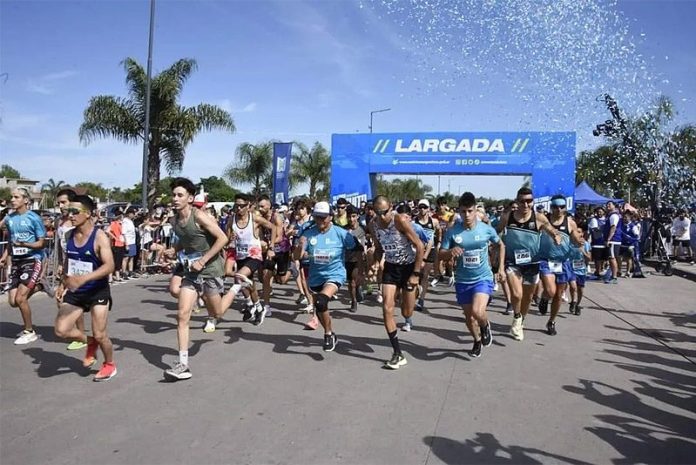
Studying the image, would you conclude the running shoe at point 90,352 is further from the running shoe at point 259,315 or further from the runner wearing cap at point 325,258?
the running shoe at point 259,315

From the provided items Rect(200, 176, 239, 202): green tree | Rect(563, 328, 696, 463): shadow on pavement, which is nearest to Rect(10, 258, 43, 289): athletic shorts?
Rect(563, 328, 696, 463): shadow on pavement

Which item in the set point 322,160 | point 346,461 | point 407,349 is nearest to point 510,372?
point 407,349

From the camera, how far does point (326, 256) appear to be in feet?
21.6

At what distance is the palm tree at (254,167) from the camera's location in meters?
37.8

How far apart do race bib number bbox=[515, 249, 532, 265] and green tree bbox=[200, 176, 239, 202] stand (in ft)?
174

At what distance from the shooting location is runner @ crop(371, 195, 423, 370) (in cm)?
623

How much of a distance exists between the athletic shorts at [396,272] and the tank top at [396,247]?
5cm

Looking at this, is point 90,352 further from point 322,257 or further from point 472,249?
point 472,249

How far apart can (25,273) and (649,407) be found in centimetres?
712

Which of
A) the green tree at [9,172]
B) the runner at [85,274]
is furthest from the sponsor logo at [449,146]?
the green tree at [9,172]

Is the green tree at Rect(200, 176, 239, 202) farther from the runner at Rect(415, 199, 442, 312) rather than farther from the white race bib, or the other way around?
the white race bib

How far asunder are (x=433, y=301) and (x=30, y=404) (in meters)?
7.35

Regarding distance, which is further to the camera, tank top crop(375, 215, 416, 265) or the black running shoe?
tank top crop(375, 215, 416, 265)

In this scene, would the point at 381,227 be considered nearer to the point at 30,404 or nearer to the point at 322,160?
the point at 30,404
